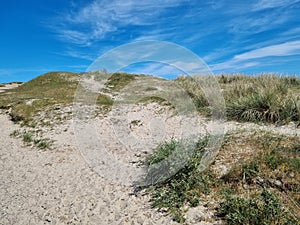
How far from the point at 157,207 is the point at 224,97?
26.5ft

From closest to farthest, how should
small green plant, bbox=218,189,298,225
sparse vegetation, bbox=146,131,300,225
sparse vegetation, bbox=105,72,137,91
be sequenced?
small green plant, bbox=218,189,298,225 < sparse vegetation, bbox=146,131,300,225 < sparse vegetation, bbox=105,72,137,91

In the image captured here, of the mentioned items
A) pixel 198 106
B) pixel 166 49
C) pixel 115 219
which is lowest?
pixel 115 219

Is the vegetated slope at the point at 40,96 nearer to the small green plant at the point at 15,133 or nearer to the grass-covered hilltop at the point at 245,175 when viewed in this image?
the small green plant at the point at 15,133

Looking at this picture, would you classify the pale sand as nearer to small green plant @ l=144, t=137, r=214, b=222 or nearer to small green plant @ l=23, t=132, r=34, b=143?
small green plant @ l=144, t=137, r=214, b=222

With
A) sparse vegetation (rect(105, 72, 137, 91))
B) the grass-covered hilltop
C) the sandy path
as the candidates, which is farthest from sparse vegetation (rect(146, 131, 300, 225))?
sparse vegetation (rect(105, 72, 137, 91))

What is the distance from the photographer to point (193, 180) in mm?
5305

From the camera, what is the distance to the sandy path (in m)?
4.95

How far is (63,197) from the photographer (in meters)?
5.87

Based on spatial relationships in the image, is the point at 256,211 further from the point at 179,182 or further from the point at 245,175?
the point at 179,182

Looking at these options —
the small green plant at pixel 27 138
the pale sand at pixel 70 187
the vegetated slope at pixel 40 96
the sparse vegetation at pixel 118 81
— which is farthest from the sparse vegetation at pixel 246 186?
the sparse vegetation at pixel 118 81

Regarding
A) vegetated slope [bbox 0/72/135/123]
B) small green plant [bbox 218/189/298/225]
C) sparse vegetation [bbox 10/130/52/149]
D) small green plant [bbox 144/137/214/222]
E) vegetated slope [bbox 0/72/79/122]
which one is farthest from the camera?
vegetated slope [bbox 0/72/135/123]

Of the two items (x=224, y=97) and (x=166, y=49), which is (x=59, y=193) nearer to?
(x=166, y=49)

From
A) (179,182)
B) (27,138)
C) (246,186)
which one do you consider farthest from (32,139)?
(246,186)

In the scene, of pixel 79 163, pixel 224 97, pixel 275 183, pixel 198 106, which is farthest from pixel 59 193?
pixel 224 97
